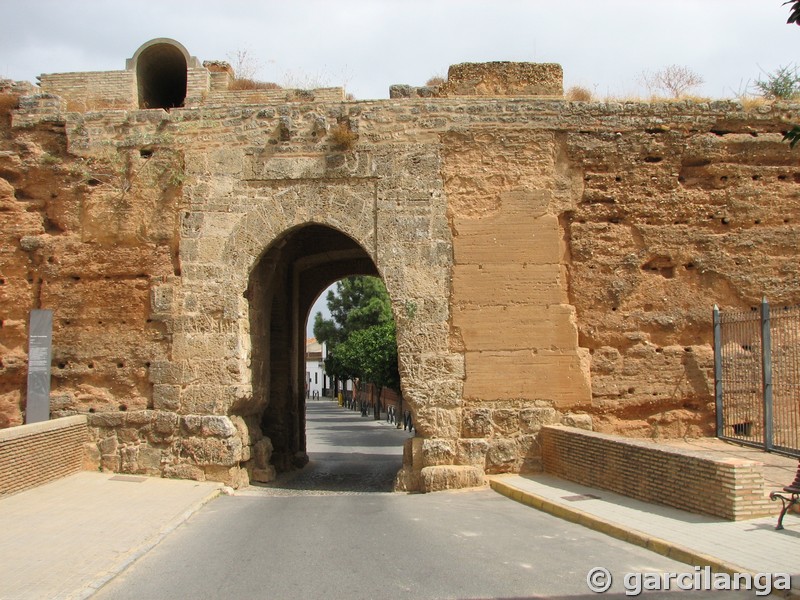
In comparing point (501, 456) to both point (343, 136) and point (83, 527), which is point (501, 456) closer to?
point (343, 136)

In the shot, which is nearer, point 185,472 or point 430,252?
point 185,472

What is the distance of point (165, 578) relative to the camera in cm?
523

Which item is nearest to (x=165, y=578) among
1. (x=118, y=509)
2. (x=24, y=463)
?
(x=118, y=509)

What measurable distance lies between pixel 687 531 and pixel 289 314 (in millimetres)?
9062

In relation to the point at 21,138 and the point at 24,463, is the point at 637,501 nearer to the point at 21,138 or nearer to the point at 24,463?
the point at 24,463

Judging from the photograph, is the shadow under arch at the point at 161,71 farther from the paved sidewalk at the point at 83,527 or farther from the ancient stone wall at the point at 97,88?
the paved sidewalk at the point at 83,527

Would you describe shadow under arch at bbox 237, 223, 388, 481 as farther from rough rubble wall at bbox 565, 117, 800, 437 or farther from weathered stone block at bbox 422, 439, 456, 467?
rough rubble wall at bbox 565, 117, 800, 437

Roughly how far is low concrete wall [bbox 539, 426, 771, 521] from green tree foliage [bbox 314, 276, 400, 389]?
20.3m

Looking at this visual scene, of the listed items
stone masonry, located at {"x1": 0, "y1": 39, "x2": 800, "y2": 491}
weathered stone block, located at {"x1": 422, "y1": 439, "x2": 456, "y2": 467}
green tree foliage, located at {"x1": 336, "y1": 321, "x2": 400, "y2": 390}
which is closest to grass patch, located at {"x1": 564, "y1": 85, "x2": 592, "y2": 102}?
stone masonry, located at {"x1": 0, "y1": 39, "x2": 800, "y2": 491}

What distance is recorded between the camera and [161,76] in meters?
12.8

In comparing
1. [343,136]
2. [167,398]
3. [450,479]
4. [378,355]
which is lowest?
[450,479]

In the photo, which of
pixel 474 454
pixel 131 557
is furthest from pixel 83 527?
pixel 474 454

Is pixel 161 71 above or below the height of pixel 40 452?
above

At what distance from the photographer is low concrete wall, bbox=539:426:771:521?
588 cm
